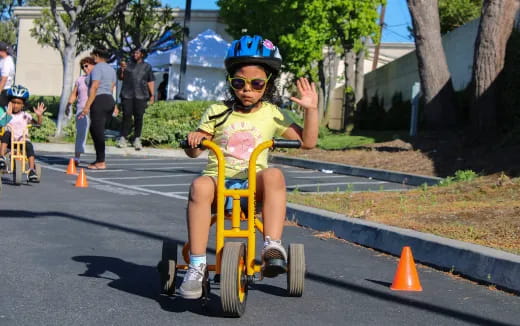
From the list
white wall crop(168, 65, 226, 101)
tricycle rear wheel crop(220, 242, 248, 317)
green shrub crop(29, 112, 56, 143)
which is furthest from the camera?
white wall crop(168, 65, 226, 101)

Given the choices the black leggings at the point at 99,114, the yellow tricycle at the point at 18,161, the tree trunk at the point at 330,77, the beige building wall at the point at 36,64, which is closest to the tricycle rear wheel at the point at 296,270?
the yellow tricycle at the point at 18,161

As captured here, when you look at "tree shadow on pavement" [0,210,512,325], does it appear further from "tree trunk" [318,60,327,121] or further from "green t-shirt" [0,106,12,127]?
"tree trunk" [318,60,327,121]

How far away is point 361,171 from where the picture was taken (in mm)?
16859

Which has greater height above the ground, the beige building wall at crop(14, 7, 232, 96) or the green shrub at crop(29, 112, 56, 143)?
the beige building wall at crop(14, 7, 232, 96)

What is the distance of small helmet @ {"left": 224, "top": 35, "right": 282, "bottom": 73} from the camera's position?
224 inches

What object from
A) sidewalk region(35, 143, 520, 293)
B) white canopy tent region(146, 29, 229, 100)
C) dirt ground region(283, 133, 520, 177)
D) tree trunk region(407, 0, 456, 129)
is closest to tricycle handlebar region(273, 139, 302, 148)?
sidewalk region(35, 143, 520, 293)

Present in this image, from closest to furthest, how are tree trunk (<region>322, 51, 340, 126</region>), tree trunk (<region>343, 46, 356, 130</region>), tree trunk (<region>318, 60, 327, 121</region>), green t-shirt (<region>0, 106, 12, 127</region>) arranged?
green t-shirt (<region>0, 106, 12, 127</region>), tree trunk (<region>343, 46, 356, 130</region>), tree trunk (<region>318, 60, 327, 121</region>), tree trunk (<region>322, 51, 340, 126</region>)

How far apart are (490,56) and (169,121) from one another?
312 inches

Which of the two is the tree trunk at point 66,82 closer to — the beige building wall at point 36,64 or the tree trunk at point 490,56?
the tree trunk at point 490,56

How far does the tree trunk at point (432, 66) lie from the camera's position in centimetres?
1947

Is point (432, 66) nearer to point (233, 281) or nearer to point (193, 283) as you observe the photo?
point (193, 283)

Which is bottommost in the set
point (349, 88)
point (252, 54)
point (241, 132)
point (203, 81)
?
point (241, 132)

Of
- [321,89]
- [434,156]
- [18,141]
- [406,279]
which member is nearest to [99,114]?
[18,141]

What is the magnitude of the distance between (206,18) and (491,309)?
Result: 4929 cm
